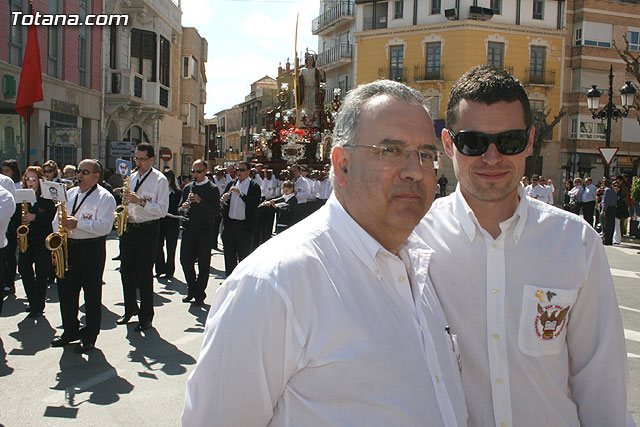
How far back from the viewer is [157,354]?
254 inches

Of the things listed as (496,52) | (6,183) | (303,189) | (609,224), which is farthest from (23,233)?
(496,52)


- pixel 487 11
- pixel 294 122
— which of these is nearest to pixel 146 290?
pixel 294 122

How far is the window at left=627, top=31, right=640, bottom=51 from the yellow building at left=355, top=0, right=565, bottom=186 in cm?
522

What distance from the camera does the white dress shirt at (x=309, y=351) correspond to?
161cm

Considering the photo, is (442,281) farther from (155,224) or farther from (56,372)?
(155,224)

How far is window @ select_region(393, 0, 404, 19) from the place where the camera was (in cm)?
4438

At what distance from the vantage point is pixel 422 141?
1.98m

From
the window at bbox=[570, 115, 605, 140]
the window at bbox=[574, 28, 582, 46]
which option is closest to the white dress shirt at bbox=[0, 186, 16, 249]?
the window at bbox=[570, 115, 605, 140]

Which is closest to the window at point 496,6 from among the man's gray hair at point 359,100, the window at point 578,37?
the window at point 578,37

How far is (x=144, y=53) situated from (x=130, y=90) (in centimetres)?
376

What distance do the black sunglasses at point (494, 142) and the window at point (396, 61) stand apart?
43.0 m

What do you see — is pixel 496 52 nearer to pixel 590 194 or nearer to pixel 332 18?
pixel 332 18

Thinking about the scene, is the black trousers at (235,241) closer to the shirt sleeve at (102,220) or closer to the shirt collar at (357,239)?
the shirt sleeve at (102,220)

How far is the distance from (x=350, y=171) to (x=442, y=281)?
0.69 meters
